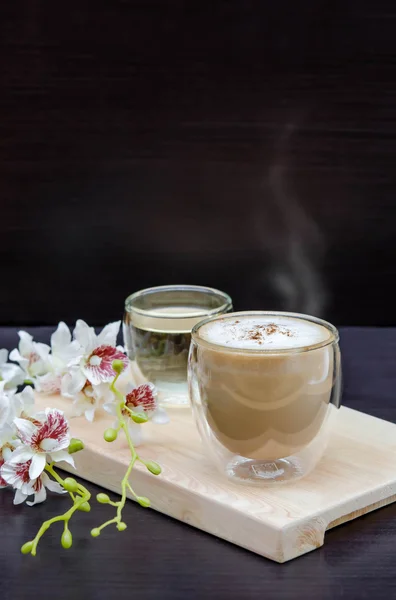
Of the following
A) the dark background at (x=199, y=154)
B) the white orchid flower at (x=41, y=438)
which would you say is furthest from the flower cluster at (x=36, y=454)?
the dark background at (x=199, y=154)

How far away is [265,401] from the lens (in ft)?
2.96

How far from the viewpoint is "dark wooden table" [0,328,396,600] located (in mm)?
778

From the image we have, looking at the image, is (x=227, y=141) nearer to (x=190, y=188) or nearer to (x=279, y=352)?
(x=190, y=188)

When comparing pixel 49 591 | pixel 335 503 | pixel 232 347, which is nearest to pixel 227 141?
pixel 232 347

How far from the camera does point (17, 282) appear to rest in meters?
1.57

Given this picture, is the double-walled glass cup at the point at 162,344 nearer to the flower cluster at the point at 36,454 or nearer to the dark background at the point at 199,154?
the flower cluster at the point at 36,454

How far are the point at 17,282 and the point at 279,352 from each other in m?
0.77

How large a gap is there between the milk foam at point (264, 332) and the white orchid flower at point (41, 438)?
0.52 feet

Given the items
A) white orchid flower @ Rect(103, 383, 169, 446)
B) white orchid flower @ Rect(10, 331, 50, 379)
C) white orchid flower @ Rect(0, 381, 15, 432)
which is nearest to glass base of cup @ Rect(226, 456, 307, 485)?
white orchid flower @ Rect(103, 383, 169, 446)

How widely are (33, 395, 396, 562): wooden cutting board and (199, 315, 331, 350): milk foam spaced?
12cm

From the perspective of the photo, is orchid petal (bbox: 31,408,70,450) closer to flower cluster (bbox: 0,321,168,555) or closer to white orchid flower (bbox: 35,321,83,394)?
flower cluster (bbox: 0,321,168,555)

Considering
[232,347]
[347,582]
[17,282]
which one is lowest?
[17,282]

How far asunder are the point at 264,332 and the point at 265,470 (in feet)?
0.43

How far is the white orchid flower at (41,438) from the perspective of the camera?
36.1 inches
